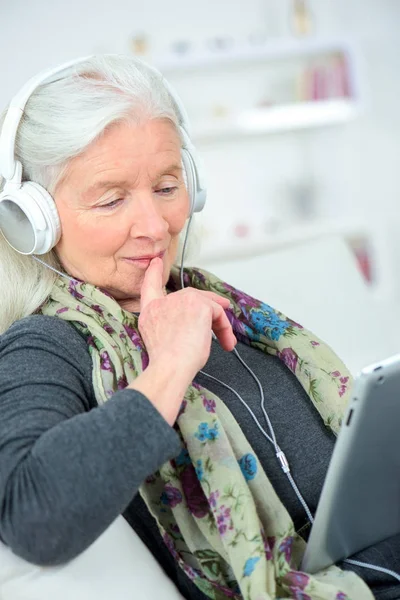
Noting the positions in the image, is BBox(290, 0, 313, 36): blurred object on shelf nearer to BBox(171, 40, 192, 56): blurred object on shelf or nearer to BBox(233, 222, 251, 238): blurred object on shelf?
BBox(171, 40, 192, 56): blurred object on shelf

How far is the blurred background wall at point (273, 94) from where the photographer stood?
12.6 ft

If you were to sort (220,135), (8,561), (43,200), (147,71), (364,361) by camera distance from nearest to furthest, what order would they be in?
1. (8,561)
2. (43,200)
3. (147,71)
4. (364,361)
5. (220,135)

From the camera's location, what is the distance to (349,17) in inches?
167

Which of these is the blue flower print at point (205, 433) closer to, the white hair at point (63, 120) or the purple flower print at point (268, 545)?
the purple flower print at point (268, 545)

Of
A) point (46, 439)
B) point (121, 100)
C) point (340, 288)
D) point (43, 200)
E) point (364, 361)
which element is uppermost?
point (121, 100)

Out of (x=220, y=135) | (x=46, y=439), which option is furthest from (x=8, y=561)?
(x=220, y=135)

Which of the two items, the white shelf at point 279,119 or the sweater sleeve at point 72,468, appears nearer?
the sweater sleeve at point 72,468

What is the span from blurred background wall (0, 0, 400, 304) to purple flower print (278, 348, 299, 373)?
255 centimetres

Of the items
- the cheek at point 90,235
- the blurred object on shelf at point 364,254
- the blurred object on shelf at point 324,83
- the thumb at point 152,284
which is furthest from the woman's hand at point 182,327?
the blurred object on shelf at point 364,254

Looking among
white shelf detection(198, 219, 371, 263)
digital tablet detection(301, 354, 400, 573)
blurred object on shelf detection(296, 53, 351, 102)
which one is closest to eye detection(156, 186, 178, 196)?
digital tablet detection(301, 354, 400, 573)

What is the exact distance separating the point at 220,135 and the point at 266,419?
3.04m

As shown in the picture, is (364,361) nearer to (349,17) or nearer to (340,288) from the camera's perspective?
(340,288)

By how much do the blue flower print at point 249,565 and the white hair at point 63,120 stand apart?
52cm

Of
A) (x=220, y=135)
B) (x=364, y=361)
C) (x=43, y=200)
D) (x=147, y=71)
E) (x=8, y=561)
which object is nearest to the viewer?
(x=8, y=561)
